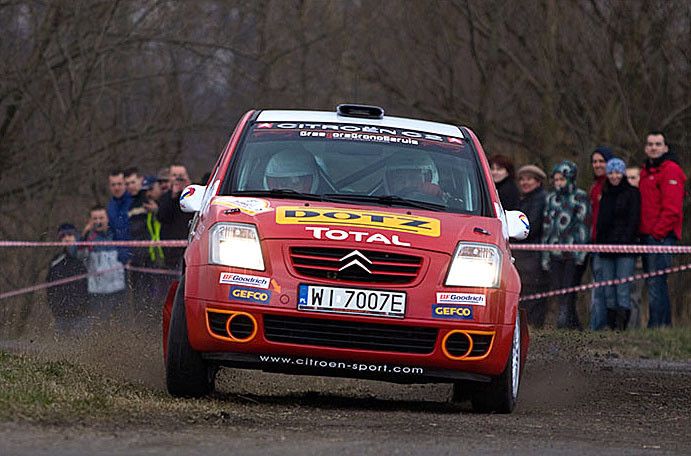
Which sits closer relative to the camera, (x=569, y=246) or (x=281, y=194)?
(x=281, y=194)

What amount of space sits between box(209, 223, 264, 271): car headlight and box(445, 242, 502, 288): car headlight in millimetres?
1050

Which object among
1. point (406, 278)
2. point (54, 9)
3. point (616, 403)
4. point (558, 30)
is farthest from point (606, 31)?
point (406, 278)

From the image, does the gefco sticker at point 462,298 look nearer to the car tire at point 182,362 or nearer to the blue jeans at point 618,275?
the car tire at point 182,362

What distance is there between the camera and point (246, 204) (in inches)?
311

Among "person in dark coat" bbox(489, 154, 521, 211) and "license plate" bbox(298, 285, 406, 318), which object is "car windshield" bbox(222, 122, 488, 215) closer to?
"license plate" bbox(298, 285, 406, 318)

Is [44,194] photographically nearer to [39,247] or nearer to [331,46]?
[39,247]

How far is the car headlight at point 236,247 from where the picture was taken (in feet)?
24.5

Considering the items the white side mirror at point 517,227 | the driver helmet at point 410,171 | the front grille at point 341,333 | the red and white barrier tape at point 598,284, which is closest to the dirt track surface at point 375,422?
the front grille at point 341,333

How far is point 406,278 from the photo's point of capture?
743 cm

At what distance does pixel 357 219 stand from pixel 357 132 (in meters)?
1.42

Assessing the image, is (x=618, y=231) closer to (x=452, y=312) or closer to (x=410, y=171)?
(x=410, y=171)

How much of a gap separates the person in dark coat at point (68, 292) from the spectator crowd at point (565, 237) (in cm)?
2

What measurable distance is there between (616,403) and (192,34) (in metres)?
13.2

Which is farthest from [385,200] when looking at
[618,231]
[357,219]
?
[618,231]
